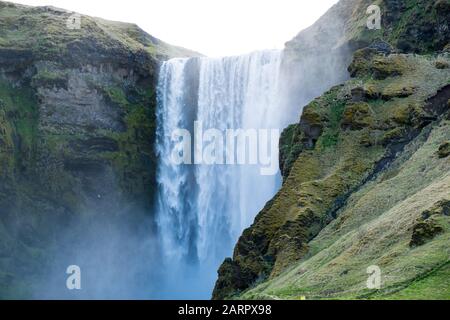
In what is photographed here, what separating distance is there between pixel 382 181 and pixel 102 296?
43678mm

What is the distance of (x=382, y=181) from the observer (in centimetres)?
4062

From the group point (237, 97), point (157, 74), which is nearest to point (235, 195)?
point (237, 97)

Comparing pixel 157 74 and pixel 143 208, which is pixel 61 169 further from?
pixel 157 74

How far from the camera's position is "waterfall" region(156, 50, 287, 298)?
72.8m

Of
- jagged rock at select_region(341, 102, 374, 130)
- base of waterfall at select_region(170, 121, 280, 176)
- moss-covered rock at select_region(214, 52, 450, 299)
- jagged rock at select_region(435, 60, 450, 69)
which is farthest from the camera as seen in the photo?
base of waterfall at select_region(170, 121, 280, 176)

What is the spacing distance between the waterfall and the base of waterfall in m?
0.53

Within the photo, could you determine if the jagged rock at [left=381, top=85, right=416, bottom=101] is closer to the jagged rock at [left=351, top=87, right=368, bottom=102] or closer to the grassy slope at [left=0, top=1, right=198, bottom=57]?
the jagged rock at [left=351, top=87, right=368, bottom=102]

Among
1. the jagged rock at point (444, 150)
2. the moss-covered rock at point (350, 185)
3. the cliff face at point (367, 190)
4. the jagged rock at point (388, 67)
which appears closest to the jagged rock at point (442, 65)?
Answer: the cliff face at point (367, 190)

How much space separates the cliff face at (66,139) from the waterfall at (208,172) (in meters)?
1.98

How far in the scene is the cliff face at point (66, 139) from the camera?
241ft

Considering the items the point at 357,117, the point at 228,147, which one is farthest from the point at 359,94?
the point at 228,147

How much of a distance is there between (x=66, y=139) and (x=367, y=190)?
42205 mm

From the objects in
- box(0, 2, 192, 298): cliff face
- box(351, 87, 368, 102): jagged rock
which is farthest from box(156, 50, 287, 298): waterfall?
box(351, 87, 368, 102): jagged rock

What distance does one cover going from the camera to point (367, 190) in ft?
134
